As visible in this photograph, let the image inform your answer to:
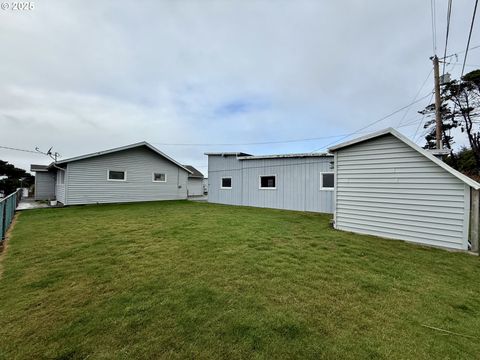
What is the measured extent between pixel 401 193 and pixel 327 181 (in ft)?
16.5

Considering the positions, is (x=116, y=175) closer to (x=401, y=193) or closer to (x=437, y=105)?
(x=401, y=193)

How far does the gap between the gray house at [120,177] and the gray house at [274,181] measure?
427cm

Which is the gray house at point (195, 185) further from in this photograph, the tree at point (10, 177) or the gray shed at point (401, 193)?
the gray shed at point (401, 193)

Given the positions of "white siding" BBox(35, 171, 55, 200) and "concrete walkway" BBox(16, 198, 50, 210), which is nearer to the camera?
"concrete walkway" BBox(16, 198, 50, 210)

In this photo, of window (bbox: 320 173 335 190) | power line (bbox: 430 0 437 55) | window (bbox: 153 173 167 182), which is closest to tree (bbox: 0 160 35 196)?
window (bbox: 153 173 167 182)

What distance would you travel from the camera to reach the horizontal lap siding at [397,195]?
504 cm

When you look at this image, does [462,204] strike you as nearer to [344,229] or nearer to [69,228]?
[344,229]

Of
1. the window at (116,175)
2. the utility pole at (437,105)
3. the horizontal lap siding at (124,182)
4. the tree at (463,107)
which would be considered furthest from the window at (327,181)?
the window at (116,175)

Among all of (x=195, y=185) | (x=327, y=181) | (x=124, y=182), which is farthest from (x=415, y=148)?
(x=195, y=185)

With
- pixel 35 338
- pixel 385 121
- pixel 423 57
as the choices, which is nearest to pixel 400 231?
pixel 35 338

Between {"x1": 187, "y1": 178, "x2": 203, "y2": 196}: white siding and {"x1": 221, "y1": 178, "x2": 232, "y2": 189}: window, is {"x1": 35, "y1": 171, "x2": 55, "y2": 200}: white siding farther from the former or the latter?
{"x1": 221, "y1": 178, "x2": 232, "y2": 189}: window

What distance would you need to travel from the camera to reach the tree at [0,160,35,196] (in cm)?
2208

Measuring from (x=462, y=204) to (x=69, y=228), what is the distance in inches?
434

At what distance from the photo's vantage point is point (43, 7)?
7.32 meters
